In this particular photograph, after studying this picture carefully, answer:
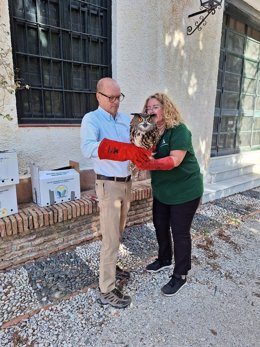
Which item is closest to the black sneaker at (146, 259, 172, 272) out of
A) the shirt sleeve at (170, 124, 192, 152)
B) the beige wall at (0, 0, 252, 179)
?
the shirt sleeve at (170, 124, 192, 152)

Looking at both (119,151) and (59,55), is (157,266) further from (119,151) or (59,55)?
(59,55)

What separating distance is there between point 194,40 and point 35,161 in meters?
2.98

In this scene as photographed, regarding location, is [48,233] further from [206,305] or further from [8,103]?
[206,305]

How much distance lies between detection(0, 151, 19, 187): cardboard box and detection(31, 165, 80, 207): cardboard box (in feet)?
0.86

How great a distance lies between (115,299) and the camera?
2.04 m

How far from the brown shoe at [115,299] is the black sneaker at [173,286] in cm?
33

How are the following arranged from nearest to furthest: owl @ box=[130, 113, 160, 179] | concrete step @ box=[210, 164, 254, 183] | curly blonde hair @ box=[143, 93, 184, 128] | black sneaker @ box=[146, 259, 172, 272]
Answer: owl @ box=[130, 113, 160, 179] < curly blonde hair @ box=[143, 93, 184, 128] < black sneaker @ box=[146, 259, 172, 272] < concrete step @ box=[210, 164, 254, 183]

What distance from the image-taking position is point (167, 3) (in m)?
3.45

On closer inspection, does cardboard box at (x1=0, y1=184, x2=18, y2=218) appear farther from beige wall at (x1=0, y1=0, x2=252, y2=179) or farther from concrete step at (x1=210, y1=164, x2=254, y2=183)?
concrete step at (x1=210, y1=164, x2=254, y2=183)

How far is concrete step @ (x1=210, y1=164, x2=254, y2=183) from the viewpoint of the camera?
15.6ft

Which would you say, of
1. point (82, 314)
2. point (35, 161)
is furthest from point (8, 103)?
point (82, 314)

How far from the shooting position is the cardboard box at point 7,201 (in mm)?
2357

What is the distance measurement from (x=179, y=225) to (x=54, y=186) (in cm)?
134

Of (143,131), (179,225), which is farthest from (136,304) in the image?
(143,131)
